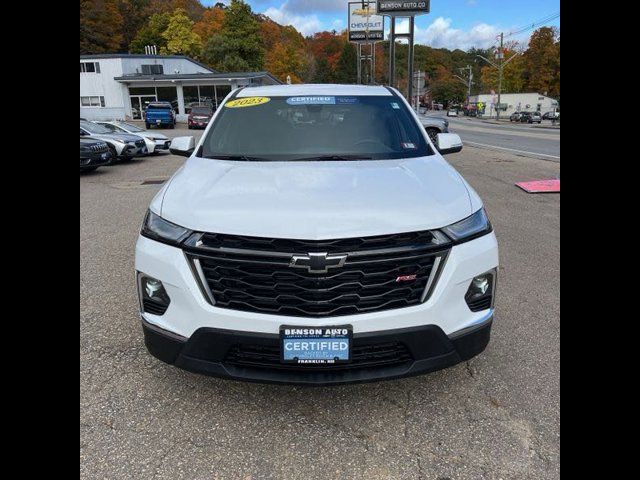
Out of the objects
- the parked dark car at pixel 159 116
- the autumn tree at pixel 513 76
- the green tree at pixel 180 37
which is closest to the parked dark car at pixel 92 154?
the parked dark car at pixel 159 116

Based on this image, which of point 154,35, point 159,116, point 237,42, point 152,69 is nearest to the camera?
point 159,116

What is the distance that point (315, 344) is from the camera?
2.14 meters

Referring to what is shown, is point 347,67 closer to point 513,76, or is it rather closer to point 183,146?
point 513,76

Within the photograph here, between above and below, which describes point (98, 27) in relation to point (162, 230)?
above

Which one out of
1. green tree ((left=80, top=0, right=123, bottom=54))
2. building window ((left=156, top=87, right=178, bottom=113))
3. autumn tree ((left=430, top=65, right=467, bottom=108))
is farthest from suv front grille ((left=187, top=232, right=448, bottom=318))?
autumn tree ((left=430, top=65, right=467, bottom=108))

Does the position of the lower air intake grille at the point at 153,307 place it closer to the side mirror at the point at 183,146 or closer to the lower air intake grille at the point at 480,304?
the lower air intake grille at the point at 480,304

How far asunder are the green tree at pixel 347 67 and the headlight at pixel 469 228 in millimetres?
102460

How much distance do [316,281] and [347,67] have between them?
10631cm

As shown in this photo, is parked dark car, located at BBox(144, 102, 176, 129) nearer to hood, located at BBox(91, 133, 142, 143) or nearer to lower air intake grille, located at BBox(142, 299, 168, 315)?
hood, located at BBox(91, 133, 142, 143)

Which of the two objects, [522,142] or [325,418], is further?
[522,142]

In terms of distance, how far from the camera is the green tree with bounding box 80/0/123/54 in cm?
6475

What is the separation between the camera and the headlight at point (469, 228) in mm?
2303

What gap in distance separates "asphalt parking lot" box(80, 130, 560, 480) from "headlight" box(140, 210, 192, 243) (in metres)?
0.98

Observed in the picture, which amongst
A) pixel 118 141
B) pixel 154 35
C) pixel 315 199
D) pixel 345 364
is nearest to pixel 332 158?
pixel 315 199
